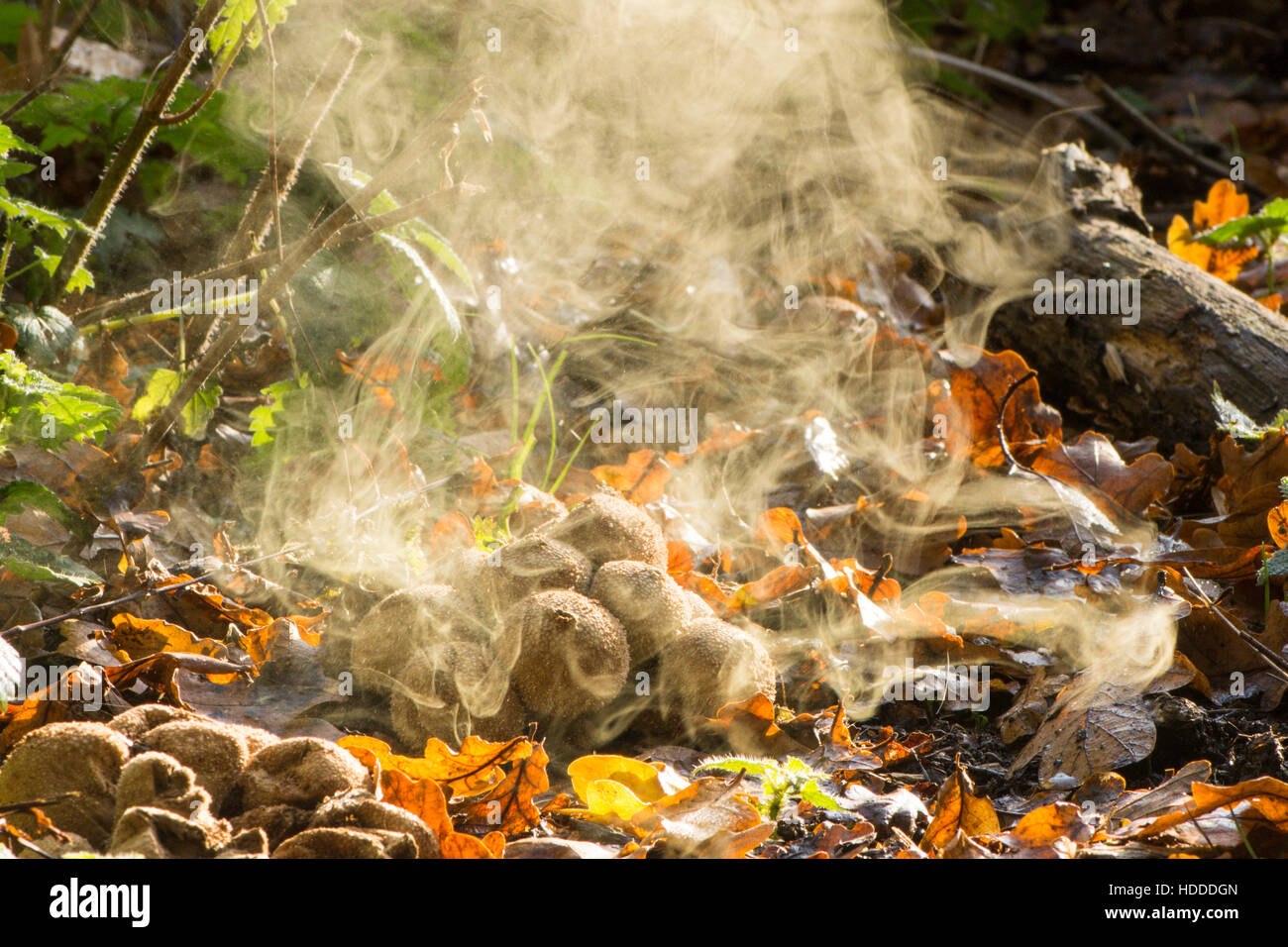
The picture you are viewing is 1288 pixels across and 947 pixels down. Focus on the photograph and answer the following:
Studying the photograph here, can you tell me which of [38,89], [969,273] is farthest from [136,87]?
[969,273]

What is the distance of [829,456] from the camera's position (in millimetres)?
3123

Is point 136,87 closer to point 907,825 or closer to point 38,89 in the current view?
point 38,89

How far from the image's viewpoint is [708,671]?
200cm

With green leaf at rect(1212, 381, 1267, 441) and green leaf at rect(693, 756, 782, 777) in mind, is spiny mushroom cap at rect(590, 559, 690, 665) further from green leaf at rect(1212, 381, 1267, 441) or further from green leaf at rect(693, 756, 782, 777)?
green leaf at rect(1212, 381, 1267, 441)

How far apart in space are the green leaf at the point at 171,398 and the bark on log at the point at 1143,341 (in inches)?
111

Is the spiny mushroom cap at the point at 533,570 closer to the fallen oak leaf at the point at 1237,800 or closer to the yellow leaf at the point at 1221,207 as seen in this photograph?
the fallen oak leaf at the point at 1237,800

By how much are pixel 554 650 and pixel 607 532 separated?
346 mm

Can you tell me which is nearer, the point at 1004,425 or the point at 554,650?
the point at 554,650

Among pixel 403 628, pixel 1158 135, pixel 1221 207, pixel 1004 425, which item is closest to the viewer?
pixel 403 628

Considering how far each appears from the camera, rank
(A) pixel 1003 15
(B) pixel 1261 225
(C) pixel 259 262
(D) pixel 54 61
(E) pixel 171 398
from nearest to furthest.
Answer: (C) pixel 259 262, (E) pixel 171 398, (D) pixel 54 61, (B) pixel 1261 225, (A) pixel 1003 15

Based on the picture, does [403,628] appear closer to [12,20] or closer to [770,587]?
[770,587]

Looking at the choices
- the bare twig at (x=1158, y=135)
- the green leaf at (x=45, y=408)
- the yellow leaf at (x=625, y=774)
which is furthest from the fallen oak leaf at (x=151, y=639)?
the bare twig at (x=1158, y=135)

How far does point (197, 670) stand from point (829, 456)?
187cm

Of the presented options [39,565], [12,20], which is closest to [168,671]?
[39,565]
